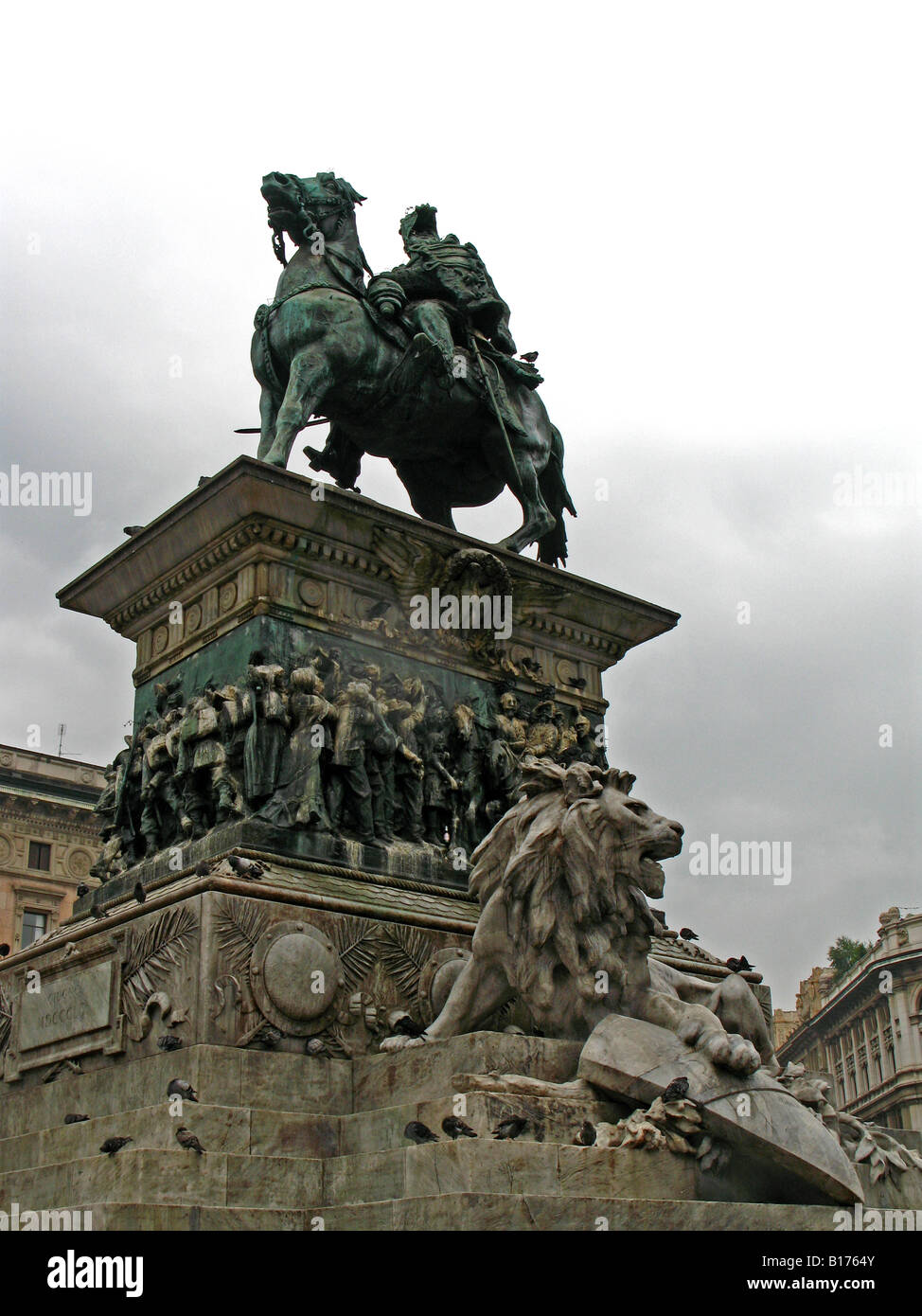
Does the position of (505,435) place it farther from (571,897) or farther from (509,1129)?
(509,1129)

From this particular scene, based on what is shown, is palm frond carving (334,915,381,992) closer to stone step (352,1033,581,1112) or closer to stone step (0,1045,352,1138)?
stone step (0,1045,352,1138)

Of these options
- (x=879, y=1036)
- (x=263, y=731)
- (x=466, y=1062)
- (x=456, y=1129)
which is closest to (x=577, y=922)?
(x=466, y=1062)

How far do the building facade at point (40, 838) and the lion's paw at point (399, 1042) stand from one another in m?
30.9

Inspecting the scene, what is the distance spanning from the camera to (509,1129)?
9.27 metres

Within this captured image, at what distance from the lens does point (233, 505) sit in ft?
46.9

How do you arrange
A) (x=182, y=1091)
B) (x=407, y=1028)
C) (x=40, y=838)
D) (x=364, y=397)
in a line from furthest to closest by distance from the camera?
(x=40, y=838) < (x=364, y=397) < (x=407, y=1028) < (x=182, y=1091)

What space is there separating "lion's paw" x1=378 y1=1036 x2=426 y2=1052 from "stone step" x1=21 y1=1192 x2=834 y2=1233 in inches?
71.1

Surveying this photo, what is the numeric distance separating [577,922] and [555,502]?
8.02m

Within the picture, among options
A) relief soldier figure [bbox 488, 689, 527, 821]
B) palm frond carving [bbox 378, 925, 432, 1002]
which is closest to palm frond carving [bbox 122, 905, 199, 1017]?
palm frond carving [bbox 378, 925, 432, 1002]
